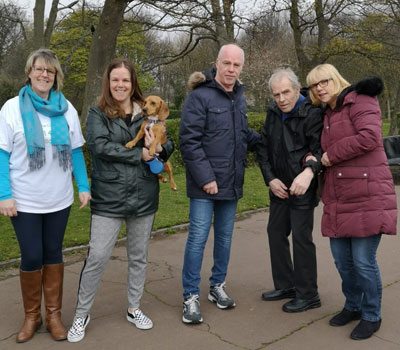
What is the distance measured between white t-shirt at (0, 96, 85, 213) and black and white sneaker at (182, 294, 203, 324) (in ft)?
4.28

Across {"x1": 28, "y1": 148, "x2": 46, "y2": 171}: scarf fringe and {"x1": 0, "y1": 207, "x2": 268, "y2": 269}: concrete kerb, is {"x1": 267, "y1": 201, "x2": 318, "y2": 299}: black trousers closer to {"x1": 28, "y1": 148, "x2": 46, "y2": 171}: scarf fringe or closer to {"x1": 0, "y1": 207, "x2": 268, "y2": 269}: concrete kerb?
{"x1": 28, "y1": 148, "x2": 46, "y2": 171}: scarf fringe

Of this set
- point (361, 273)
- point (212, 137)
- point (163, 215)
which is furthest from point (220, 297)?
point (163, 215)

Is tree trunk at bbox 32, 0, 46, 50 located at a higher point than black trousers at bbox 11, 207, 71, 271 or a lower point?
higher

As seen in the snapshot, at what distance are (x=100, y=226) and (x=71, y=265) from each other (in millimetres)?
1941

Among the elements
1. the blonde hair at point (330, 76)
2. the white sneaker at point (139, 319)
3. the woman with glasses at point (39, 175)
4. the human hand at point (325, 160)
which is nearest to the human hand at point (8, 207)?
the woman with glasses at point (39, 175)

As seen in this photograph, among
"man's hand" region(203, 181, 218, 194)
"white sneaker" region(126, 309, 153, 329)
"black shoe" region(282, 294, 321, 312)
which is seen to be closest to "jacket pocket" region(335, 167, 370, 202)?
"man's hand" region(203, 181, 218, 194)

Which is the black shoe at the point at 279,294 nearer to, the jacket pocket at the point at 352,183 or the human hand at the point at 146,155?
the jacket pocket at the point at 352,183

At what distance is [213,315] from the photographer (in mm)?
4023

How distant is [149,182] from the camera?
366 centimetres

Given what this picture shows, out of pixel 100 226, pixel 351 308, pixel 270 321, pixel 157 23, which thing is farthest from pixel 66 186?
pixel 157 23

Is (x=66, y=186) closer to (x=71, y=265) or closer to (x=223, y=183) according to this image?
(x=223, y=183)

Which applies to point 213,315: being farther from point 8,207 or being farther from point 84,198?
point 8,207

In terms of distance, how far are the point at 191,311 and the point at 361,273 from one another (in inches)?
54.2

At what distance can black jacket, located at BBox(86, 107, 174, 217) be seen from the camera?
137 inches
